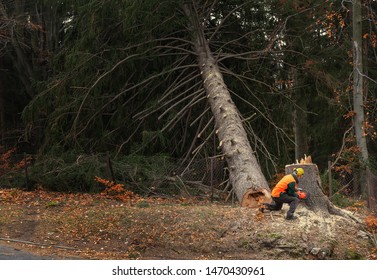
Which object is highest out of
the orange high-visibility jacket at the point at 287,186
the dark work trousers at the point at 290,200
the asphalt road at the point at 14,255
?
the orange high-visibility jacket at the point at 287,186

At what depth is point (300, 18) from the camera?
1625 centimetres

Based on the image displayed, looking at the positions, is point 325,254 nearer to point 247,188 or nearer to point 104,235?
point 247,188

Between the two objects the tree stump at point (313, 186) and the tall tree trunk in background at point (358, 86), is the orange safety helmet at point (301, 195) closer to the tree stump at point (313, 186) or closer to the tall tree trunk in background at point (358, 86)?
the tree stump at point (313, 186)

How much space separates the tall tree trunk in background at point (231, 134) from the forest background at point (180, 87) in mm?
411

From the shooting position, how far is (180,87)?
645 inches

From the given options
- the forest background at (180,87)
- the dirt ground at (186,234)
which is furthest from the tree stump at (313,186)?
the forest background at (180,87)

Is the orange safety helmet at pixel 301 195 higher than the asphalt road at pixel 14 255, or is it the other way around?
the orange safety helmet at pixel 301 195

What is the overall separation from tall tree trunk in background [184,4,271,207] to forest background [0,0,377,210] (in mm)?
411

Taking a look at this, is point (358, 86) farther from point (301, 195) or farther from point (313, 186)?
point (301, 195)

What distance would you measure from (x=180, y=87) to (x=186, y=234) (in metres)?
7.50

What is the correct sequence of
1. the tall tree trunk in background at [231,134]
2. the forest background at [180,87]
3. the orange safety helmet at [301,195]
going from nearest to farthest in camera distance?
the orange safety helmet at [301,195], the tall tree trunk in background at [231,134], the forest background at [180,87]

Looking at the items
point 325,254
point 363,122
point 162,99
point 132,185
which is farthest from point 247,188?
point 363,122

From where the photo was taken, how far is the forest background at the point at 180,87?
571 inches

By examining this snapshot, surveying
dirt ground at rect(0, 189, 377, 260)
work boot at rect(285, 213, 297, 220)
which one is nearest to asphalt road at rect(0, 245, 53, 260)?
dirt ground at rect(0, 189, 377, 260)
